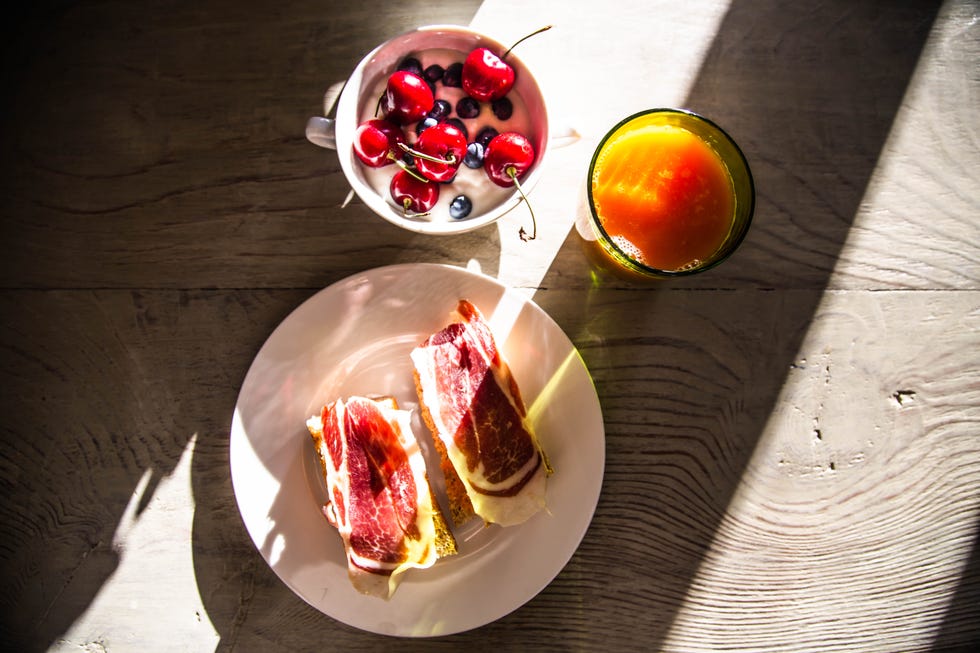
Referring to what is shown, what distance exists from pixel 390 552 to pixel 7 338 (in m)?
0.91

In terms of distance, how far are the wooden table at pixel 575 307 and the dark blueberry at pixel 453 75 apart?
246 millimetres

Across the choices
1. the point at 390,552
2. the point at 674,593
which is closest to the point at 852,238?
the point at 674,593

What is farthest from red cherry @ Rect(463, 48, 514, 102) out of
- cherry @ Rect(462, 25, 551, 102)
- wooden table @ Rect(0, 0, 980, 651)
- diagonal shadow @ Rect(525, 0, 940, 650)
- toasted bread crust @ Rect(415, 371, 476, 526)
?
toasted bread crust @ Rect(415, 371, 476, 526)

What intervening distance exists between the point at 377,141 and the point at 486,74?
21 cm

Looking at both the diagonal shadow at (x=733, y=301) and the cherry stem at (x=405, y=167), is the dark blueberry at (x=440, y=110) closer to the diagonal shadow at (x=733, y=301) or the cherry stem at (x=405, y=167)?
the cherry stem at (x=405, y=167)

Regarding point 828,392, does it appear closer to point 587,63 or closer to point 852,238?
point 852,238

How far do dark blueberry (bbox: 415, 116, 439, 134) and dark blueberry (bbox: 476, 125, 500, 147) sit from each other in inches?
3.0

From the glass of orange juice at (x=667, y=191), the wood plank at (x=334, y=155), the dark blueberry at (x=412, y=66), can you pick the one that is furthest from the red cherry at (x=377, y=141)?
the glass of orange juice at (x=667, y=191)

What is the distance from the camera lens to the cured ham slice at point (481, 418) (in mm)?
1149

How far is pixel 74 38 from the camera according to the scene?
4.21 feet

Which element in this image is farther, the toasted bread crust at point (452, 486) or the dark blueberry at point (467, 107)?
the toasted bread crust at point (452, 486)

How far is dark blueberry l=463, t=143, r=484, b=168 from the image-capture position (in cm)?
107

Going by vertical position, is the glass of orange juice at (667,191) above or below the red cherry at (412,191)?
above

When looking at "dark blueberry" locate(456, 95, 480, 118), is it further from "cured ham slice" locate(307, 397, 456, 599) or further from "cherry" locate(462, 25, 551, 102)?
"cured ham slice" locate(307, 397, 456, 599)
